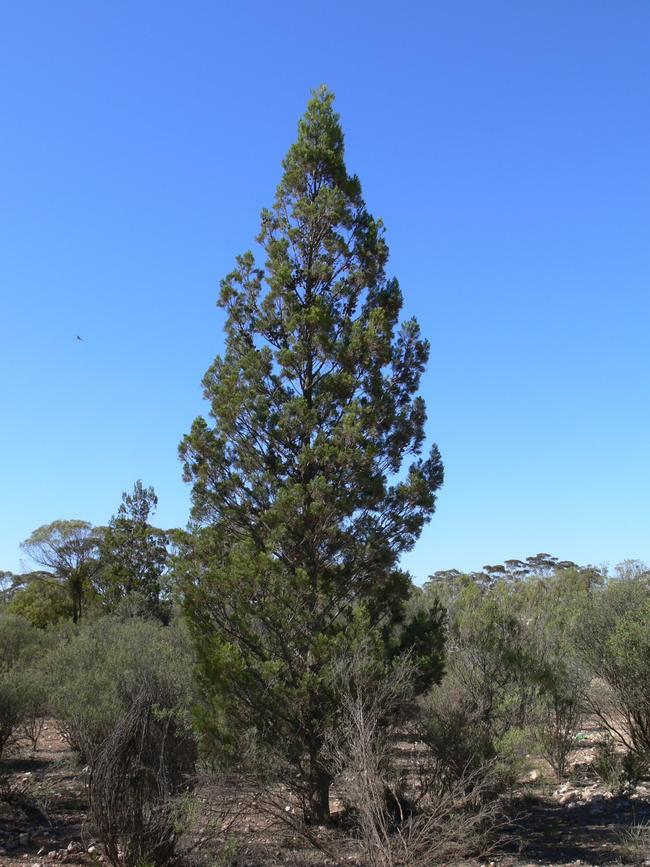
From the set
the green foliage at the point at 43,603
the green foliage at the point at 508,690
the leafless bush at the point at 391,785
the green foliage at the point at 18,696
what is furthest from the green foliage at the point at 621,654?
the green foliage at the point at 43,603

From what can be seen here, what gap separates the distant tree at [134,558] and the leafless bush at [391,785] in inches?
792

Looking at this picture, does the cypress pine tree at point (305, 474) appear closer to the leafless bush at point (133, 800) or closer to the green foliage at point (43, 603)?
the leafless bush at point (133, 800)

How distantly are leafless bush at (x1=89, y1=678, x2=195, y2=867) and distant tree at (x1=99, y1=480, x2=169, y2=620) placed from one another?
21569 millimetres

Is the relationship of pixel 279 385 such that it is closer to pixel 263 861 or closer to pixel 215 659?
pixel 215 659

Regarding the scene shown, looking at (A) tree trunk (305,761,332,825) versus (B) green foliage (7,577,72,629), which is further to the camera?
(B) green foliage (7,577,72,629)

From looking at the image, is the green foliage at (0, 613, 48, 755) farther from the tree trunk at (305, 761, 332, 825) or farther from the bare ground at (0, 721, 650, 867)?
the tree trunk at (305, 761, 332, 825)

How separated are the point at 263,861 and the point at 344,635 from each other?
2909 mm

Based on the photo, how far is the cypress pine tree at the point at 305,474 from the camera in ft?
32.1

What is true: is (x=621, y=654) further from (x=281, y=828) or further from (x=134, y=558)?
(x=134, y=558)

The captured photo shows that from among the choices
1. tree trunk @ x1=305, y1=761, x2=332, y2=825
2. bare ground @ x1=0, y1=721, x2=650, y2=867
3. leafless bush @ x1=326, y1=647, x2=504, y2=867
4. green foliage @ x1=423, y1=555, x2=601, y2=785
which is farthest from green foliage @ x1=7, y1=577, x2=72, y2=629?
leafless bush @ x1=326, y1=647, x2=504, y2=867

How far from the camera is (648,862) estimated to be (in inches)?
344

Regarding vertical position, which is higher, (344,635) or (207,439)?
(207,439)

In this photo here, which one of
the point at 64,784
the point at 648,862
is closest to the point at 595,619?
the point at 648,862

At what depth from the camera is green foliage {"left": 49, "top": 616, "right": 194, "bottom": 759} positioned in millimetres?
12513
